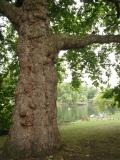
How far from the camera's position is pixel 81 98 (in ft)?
200

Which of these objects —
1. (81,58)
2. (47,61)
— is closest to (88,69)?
(81,58)

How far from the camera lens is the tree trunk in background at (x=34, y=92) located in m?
7.35

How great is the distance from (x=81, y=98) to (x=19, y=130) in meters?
53.7

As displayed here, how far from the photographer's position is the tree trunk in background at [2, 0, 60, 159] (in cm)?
735

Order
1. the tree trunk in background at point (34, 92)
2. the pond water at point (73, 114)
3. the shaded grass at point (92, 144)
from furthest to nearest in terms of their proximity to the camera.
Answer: the pond water at point (73, 114) < the shaded grass at point (92, 144) < the tree trunk in background at point (34, 92)

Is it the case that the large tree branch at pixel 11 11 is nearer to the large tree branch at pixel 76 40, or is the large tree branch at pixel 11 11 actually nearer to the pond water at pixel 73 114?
the large tree branch at pixel 76 40

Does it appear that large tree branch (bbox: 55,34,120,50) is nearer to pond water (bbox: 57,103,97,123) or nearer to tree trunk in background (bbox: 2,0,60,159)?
tree trunk in background (bbox: 2,0,60,159)

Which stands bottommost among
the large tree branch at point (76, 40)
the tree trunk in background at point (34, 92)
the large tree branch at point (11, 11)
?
the tree trunk in background at point (34, 92)

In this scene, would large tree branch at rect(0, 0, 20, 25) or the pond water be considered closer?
large tree branch at rect(0, 0, 20, 25)

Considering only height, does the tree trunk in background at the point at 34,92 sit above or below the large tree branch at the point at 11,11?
below

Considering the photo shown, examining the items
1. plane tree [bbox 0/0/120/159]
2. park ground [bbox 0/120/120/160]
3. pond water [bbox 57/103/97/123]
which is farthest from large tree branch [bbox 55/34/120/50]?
pond water [bbox 57/103/97/123]

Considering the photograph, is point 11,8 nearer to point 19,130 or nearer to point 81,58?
point 19,130

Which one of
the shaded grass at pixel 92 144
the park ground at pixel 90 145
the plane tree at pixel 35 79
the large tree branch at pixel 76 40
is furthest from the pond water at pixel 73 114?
A: the plane tree at pixel 35 79

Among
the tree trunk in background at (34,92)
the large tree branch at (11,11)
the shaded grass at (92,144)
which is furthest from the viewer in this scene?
Result: the large tree branch at (11,11)
